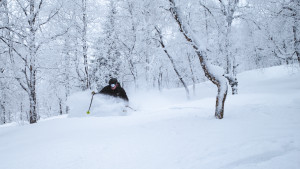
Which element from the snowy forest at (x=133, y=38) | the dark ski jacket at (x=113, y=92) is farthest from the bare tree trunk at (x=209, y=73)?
the dark ski jacket at (x=113, y=92)

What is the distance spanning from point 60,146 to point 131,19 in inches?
472

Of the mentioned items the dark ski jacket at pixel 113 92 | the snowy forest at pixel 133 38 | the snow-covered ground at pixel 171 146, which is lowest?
the snow-covered ground at pixel 171 146

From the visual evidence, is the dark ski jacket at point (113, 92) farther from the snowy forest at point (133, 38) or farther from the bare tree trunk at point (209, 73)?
the bare tree trunk at point (209, 73)

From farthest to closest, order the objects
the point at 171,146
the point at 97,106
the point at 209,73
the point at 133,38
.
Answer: the point at 133,38
the point at 97,106
the point at 209,73
the point at 171,146

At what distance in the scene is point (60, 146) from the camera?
11.0 feet

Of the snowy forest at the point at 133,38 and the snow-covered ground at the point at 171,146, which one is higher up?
the snowy forest at the point at 133,38

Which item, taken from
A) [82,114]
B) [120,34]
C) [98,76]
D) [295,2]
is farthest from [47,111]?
[295,2]

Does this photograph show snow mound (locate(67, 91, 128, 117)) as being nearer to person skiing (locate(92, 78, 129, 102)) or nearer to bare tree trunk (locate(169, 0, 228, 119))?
person skiing (locate(92, 78, 129, 102))

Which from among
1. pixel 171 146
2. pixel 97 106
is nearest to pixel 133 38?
pixel 97 106

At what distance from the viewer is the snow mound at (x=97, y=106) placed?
26.5 ft

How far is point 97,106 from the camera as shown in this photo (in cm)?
816

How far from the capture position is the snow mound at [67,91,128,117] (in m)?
8.06

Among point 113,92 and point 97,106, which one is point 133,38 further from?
point 97,106

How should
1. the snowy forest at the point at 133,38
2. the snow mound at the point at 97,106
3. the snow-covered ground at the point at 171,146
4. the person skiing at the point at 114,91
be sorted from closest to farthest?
the snow-covered ground at the point at 171,146 < the snowy forest at the point at 133,38 < the snow mound at the point at 97,106 < the person skiing at the point at 114,91
